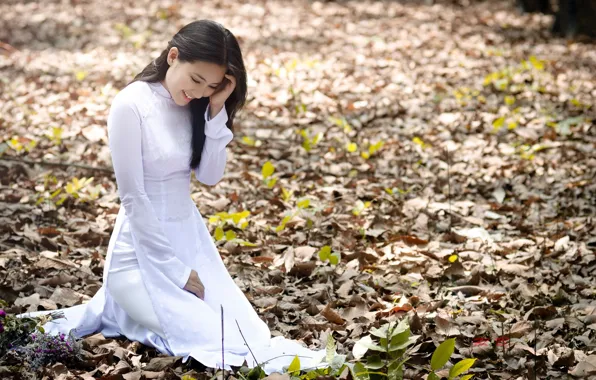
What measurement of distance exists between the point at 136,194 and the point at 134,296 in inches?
16.1

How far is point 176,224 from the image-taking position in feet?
10.0

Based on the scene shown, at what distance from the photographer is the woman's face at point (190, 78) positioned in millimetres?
2861

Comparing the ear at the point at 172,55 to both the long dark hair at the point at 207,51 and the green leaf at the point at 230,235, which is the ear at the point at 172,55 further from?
the green leaf at the point at 230,235

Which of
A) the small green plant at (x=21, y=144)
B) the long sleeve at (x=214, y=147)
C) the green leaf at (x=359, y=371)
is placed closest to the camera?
the green leaf at (x=359, y=371)

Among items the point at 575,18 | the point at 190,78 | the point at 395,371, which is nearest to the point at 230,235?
the point at 190,78

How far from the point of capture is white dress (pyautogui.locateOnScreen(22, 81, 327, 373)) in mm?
2852

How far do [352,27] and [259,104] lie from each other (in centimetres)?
455

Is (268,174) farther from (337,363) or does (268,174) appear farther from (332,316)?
(337,363)

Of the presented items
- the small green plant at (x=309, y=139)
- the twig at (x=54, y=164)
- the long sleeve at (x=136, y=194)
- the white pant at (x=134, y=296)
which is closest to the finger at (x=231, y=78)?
the long sleeve at (x=136, y=194)

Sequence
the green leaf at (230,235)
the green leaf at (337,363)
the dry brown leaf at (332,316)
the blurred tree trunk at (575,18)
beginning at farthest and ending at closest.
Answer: the blurred tree trunk at (575,18)
the green leaf at (230,235)
the dry brown leaf at (332,316)
the green leaf at (337,363)

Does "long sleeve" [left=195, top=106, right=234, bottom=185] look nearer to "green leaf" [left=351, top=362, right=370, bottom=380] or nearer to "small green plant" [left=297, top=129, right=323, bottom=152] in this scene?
"green leaf" [left=351, top=362, right=370, bottom=380]

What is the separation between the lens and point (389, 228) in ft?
14.6

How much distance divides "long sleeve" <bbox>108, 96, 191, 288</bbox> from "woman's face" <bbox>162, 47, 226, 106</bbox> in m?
0.19

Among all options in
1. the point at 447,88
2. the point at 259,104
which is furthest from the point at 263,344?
the point at 447,88
